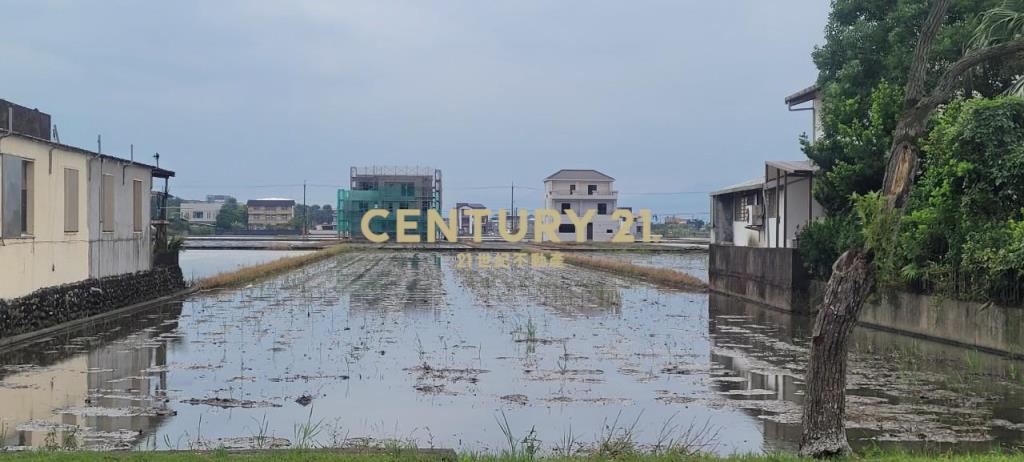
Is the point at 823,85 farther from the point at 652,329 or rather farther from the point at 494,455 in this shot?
the point at 494,455

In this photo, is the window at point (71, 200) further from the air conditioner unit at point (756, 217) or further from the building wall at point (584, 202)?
the building wall at point (584, 202)

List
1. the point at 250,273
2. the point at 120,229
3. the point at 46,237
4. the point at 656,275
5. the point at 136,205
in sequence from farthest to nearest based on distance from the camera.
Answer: the point at 656,275, the point at 250,273, the point at 136,205, the point at 120,229, the point at 46,237

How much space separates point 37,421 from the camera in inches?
367

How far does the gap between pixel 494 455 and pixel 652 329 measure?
1141 cm

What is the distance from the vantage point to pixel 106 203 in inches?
846

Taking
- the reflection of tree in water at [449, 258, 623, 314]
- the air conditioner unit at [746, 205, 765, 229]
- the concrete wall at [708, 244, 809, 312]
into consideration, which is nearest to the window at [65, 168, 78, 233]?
the reflection of tree in water at [449, 258, 623, 314]

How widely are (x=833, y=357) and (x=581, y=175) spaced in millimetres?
86088

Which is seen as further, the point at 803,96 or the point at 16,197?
the point at 803,96

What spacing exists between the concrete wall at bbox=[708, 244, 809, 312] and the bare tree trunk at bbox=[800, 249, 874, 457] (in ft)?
51.3

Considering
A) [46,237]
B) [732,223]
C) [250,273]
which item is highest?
[732,223]

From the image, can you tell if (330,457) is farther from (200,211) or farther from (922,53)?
(200,211)

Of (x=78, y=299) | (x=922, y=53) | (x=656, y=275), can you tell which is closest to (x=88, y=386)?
(x=78, y=299)

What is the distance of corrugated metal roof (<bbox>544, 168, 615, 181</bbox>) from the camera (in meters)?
92.2

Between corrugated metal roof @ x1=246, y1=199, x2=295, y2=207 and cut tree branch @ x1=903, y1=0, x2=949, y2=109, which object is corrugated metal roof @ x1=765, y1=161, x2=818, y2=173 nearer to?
cut tree branch @ x1=903, y1=0, x2=949, y2=109
